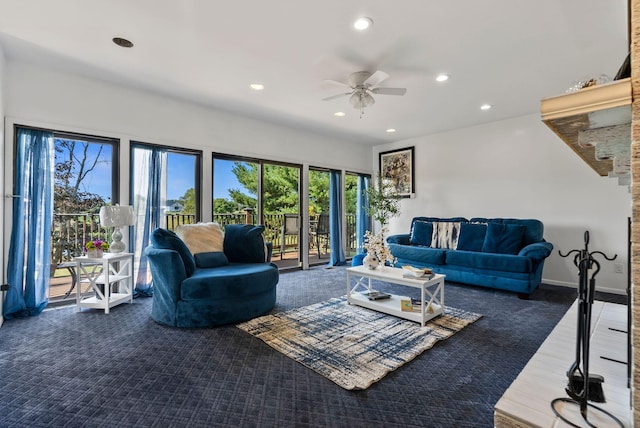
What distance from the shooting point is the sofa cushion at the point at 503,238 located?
429cm

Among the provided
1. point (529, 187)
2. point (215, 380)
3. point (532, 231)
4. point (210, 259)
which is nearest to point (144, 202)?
point (210, 259)

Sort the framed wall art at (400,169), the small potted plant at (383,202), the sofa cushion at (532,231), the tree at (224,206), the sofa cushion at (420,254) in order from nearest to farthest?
the sofa cushion at (532,231)
the sofa cushion at (420,254)
the tree at (224,206)
the small potted plant at (383,202)
the framed wall art at (400,169)

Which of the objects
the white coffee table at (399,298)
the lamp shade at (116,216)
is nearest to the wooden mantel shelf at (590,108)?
the white coffee table at (399,298)

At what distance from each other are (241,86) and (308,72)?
907 millimetres

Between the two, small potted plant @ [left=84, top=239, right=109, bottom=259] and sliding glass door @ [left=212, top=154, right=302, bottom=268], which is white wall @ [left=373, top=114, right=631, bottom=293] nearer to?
sliding glass door @ [left=212, top=154, right=302, bottom=268]

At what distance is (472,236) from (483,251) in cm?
30

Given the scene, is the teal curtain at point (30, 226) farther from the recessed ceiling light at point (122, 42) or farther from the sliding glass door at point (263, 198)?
the sliding glass door at point (263, 198)

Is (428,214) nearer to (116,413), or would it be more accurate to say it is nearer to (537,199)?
(537,199)

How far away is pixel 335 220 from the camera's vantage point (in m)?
6.33

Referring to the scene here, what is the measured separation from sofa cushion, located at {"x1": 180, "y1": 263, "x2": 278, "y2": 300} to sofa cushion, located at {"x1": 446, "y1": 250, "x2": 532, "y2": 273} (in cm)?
262

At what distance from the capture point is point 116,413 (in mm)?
1693

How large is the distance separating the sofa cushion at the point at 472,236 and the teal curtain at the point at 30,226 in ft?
17.3

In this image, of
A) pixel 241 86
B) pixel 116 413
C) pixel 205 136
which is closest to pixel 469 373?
pixel 116 413

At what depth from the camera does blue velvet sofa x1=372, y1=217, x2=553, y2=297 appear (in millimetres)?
3883
